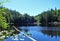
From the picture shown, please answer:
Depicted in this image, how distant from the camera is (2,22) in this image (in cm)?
472

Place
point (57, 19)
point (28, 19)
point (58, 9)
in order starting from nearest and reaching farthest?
point (57, 19), point (58, 9), point (28, 19)

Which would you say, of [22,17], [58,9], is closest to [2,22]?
[58,9]

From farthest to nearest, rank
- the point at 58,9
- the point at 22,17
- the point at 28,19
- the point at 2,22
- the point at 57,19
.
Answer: the point at 28,19
the point at 22,17
the point at 58,9
the point at 57,19
the point at 2,22

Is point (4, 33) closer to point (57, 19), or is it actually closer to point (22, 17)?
point (57, 19)

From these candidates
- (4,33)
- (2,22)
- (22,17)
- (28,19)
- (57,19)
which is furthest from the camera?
(28,19)

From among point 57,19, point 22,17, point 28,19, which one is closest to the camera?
point 57,19

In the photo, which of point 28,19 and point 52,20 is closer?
point 52,20

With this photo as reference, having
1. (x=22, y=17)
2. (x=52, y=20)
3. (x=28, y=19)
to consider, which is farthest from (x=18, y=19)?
(x=52, y=20)

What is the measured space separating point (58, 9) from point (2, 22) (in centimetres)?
13577

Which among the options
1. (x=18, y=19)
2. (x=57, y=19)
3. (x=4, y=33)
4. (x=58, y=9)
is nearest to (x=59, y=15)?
(x=57, y=19)

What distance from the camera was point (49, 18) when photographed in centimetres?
13038

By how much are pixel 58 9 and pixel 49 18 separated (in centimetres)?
1278

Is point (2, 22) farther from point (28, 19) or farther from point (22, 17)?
point (28, 19)

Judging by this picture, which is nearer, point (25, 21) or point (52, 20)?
point (52, 20)
